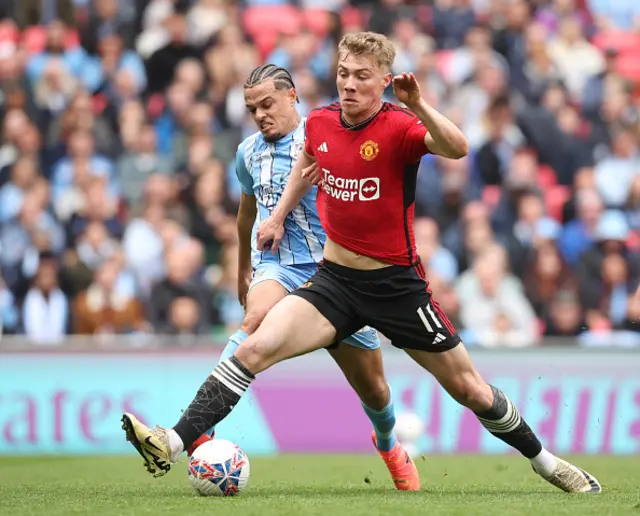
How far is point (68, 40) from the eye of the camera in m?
→ 17.8

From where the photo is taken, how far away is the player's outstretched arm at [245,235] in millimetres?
8641

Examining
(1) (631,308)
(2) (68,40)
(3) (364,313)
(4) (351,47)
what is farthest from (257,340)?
(2) (68,40)

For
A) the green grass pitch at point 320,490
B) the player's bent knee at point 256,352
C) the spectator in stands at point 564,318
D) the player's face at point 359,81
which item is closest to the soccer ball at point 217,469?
the green grass pitch at point 320,490

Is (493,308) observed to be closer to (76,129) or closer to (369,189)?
(76,129)

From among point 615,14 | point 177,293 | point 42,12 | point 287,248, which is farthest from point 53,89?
point 287,248

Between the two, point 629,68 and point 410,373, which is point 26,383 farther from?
point 629,68

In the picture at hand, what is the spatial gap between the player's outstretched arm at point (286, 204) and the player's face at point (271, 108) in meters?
A: 0.52

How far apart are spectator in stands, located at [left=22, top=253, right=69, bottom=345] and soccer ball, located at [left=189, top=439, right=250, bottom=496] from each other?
703cm

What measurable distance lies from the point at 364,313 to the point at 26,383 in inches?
255

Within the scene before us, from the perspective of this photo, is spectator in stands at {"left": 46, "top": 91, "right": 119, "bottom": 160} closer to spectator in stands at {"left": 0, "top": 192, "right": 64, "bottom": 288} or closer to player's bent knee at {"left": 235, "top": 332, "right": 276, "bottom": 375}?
spectator in stands at {"left": 0, "top": 192, "right": 64, "bottom": 288}

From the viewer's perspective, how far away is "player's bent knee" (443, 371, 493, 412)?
729 cm

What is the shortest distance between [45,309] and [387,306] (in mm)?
7736

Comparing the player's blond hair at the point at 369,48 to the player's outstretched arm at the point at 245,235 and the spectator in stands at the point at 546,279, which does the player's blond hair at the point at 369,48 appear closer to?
the player's outstretched arm at the point at 245,235

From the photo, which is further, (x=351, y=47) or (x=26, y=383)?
(x=26, y=383)
